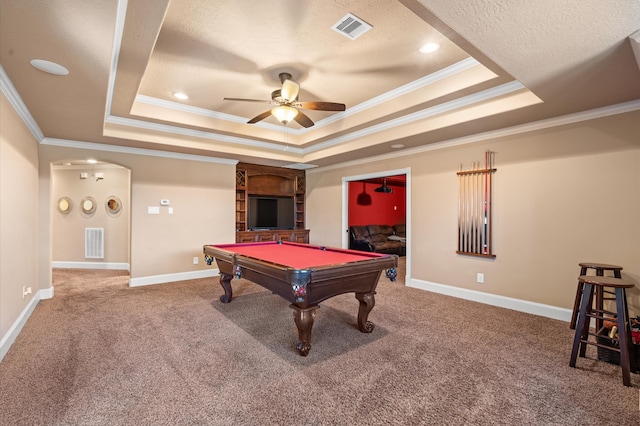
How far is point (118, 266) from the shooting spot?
6.61 metres

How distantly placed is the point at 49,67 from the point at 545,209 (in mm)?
4870

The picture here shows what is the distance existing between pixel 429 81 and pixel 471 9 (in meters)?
1.91

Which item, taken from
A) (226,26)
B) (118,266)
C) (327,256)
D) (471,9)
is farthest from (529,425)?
(118,266)

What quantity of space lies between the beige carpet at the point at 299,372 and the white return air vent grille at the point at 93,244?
340 cm

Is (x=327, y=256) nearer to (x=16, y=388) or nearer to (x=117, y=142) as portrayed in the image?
(x=16, y=388)

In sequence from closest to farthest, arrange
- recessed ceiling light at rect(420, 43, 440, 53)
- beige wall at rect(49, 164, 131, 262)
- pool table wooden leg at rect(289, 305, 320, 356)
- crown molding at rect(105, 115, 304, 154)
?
1. pool table wooden leg at rect(289, 305, 320, 356)
2. recessed ceiling light at rect(420, 43, 440, 53)
3. crown molding at rect(105, 115, 304, 154)
4. beige wall at rect(49, 164, 131, 262)

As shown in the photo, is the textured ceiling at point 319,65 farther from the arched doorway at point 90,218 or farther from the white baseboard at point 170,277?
the arched doorway at point 90,218

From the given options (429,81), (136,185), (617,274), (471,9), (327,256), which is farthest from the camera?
(136,185)

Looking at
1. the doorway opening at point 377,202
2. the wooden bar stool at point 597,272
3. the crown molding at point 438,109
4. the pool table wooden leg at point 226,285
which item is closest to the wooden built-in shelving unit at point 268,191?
the doorway opening at point 377,202

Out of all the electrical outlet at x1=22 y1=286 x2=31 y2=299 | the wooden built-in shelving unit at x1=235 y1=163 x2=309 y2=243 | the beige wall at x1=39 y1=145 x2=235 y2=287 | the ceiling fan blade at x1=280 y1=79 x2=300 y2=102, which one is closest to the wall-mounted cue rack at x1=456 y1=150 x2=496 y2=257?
the ceiling fan blade at x1=280 y1=79 x2=300 y2=102

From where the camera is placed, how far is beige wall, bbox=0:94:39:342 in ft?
8.43

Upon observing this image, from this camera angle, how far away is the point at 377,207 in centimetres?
897

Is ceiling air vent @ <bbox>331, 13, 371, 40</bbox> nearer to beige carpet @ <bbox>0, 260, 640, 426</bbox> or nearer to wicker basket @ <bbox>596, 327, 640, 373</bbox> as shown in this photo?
beige carpet @ <bbox>0, 260, 640, 426</bbox>

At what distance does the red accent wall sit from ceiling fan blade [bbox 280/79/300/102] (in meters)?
4.66
